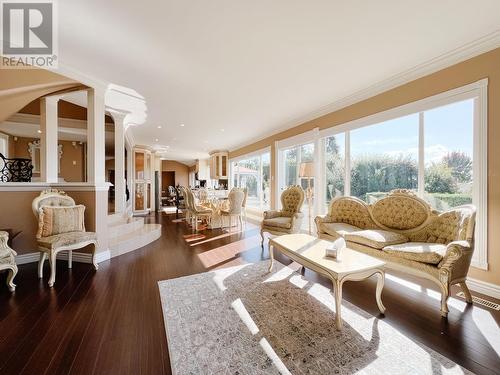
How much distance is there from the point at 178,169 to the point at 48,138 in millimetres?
13118

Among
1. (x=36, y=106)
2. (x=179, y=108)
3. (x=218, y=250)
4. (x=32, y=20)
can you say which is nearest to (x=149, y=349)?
(x=218, y=250)

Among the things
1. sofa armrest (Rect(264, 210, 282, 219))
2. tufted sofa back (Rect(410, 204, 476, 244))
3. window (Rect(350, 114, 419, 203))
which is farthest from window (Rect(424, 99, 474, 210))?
sofa armrest (Rect(264, 210, 282, 219))

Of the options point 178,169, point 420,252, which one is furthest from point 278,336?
point 178,169

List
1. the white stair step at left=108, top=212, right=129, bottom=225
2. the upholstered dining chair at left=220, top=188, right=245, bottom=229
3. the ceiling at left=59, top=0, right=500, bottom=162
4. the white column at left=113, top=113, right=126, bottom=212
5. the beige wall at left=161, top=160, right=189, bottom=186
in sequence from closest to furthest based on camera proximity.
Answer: the ceiling at left=59, top=0, right=500, bottom=162 → the white stair step at left=108, top=212, right=129, bottom=225 → the white column at left=113, top=113, right=126, bottom=212 → the upholstered dining chair at left=220, top=188, right=245, bottom=229 → the beige wall at left=161, top=160, right=189, bottom=186

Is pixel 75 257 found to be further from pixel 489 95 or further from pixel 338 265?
pixel 489 95

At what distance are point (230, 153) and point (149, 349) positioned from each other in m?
9.09

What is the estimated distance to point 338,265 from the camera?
2096 mm

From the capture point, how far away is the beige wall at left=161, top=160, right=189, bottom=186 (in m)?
16.3

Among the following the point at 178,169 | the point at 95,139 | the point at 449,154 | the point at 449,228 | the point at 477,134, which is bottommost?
the point at 449,228

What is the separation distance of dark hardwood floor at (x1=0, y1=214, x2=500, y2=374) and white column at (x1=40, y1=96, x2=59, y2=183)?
4.81 ft

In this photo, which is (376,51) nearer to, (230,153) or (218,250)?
(218,250)

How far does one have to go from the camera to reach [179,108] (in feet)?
16.1

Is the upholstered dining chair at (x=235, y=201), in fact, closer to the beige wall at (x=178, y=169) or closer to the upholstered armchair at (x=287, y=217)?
the upholstered armchair at (x=287, y=217)

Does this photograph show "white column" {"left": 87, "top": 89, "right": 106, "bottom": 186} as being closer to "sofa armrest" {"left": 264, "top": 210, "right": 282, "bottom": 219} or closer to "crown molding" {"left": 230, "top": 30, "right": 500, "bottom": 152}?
"sofa armrest" {"left": 264, "top": 210, "right": 282, "bottom": 219}
